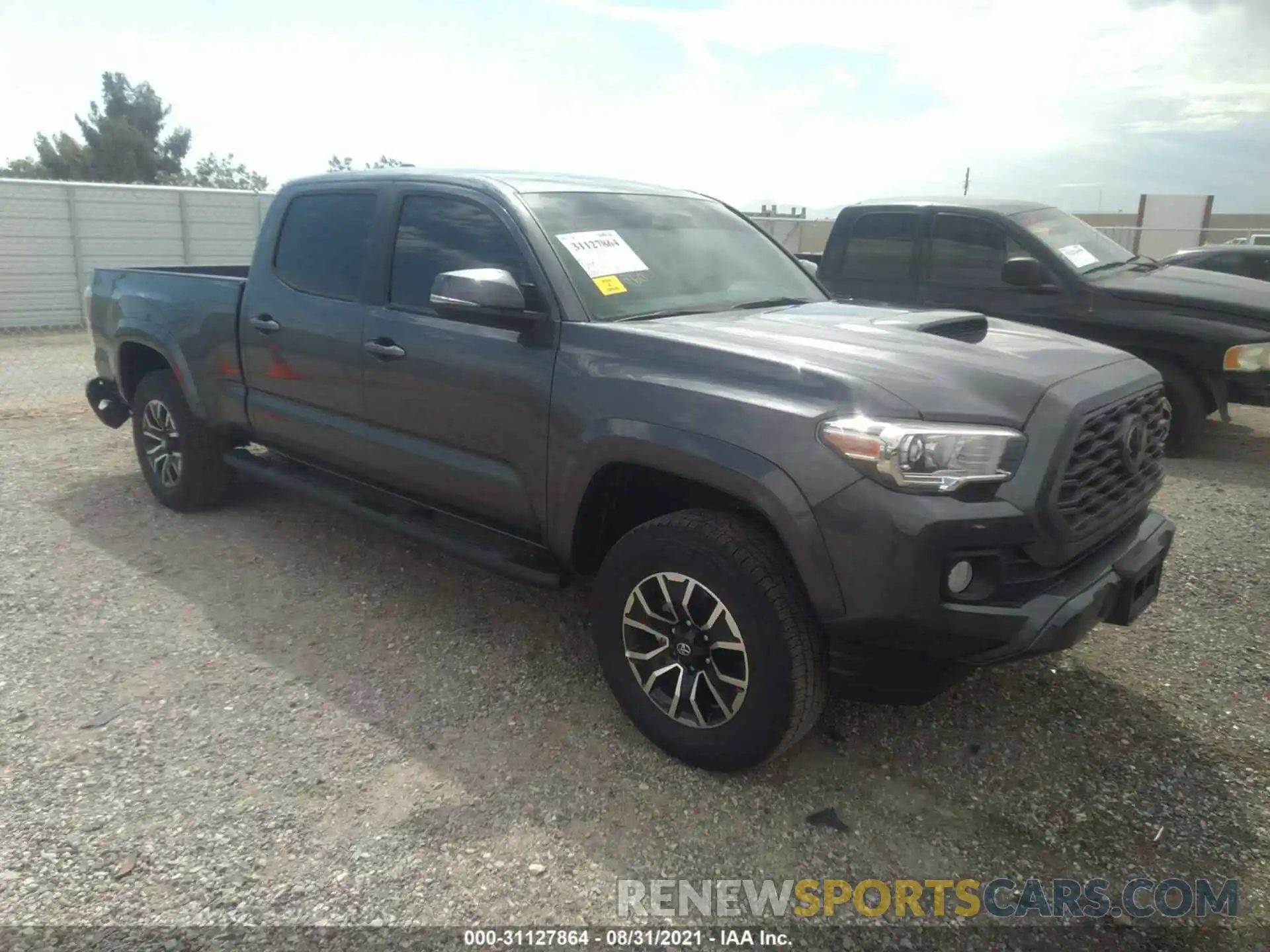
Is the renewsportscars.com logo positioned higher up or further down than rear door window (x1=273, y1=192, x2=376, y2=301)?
further down

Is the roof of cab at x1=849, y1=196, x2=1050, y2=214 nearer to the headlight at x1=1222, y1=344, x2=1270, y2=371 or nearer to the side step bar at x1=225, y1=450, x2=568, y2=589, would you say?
the headlight at x1=1222, y1=344, x2=1270, y2=371

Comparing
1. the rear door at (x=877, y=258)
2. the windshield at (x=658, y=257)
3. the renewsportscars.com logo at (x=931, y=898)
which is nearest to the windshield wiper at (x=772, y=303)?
the windshield at (x=658, y=257)

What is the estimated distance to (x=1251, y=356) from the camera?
6.16 m

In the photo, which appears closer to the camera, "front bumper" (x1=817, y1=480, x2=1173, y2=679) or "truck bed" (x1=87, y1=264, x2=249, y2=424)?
"front bumper" (x1=817, y1=480, x2=1173, y2=679)

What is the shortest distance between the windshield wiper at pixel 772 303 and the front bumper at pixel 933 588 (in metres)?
1.38

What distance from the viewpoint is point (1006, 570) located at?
8.13ft

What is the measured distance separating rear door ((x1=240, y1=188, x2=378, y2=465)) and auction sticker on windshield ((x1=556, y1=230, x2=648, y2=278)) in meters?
1.08

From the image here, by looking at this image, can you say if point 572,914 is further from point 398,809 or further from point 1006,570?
point 1006,570

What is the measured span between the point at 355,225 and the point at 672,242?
1.47m

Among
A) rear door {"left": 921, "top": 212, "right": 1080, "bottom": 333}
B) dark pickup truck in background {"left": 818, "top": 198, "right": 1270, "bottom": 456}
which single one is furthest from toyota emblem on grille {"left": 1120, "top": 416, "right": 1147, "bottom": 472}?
rear door {"left": 921, "top": 212, "right": 1080, "bottom": 333}

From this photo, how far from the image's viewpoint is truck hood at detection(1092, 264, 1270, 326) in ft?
20.7

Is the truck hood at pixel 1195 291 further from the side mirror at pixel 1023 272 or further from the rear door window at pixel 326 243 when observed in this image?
the rear door window at pixel 326 243

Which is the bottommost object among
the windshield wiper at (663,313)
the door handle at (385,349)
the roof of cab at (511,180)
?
the door handle at (385,349)

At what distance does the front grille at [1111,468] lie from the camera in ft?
8.46
